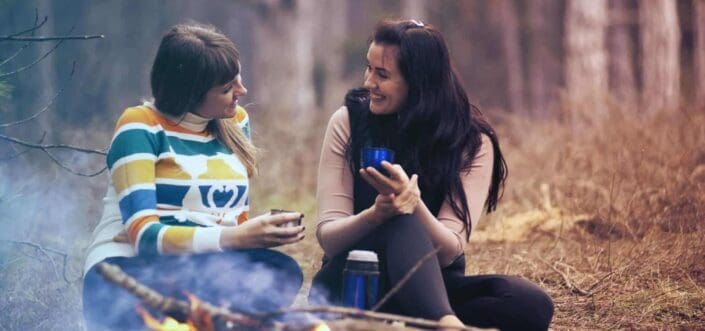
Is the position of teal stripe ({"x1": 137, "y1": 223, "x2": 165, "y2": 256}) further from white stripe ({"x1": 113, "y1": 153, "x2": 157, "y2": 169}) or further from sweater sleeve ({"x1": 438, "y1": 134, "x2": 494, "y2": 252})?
sweater sleeve ({"x1": 438, "y1": 134, "x2": 494, "y2": 252})

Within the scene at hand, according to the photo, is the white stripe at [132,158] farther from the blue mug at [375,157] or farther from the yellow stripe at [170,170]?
the blue mug at [375,157]

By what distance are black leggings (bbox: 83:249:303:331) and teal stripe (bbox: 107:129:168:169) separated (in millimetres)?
343

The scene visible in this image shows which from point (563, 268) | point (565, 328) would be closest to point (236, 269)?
point (565, 328)

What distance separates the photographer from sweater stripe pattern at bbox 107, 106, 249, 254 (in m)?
3.23

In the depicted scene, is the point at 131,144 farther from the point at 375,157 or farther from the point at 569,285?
the point at 569,285

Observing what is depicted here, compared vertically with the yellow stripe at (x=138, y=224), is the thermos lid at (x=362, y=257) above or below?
below

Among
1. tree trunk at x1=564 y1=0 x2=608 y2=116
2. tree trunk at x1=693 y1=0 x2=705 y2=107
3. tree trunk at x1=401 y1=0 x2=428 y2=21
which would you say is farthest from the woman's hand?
tree trunk at x1=401 y1=0 x2=428 y2=21

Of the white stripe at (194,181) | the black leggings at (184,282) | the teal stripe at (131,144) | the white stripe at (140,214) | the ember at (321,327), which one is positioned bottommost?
the black leggings at (184,282)

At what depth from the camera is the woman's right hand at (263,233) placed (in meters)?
3.19

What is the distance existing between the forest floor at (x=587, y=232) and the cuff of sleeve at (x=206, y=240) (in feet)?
3.80

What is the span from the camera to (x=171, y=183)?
337 centimetres

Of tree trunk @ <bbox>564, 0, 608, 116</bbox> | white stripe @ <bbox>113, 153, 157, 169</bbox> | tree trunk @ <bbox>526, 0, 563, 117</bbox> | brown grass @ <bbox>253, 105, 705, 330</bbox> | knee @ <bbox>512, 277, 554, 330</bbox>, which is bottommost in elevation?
tree trunk @ <bbox>526, 0, 563, 117</bbox>

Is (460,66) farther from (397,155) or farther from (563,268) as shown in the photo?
(397,155)

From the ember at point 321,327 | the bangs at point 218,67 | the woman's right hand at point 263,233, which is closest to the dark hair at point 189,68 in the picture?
the bangs at point 218,67
